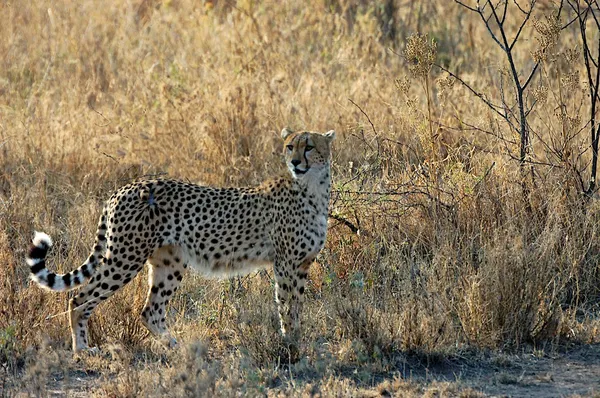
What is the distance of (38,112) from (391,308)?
12.7ft

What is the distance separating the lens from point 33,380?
3.77 meters

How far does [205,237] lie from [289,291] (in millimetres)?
481

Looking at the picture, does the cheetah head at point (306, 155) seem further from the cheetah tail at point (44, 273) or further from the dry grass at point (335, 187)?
the cheetah tail at point (44, 273)

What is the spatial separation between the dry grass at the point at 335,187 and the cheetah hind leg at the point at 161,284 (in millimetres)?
97

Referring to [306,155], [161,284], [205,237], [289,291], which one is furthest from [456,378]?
[161,284]

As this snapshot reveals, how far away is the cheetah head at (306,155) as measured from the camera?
4852mm

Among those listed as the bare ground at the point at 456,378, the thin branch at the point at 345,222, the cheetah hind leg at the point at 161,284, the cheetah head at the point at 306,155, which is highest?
the cheetah head at the point at 306,155

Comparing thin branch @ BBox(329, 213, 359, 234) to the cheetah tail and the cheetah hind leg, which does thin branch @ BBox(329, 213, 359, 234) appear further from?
the cheetah tail

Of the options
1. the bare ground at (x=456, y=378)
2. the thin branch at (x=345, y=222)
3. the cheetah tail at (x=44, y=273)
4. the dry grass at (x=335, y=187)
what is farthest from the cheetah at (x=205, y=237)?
the thin branch at (x=345, y=222)

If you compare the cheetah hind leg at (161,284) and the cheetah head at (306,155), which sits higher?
the cheetah head at (306,155)

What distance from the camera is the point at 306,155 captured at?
16.0ft

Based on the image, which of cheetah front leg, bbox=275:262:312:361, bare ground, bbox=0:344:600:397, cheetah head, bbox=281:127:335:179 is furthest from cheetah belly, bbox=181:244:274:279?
bare ground, bbox=0:344:600:397

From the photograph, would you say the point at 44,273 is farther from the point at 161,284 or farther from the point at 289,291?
the point at 289,291

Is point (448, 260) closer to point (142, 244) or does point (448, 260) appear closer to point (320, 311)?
point (320, 311)
